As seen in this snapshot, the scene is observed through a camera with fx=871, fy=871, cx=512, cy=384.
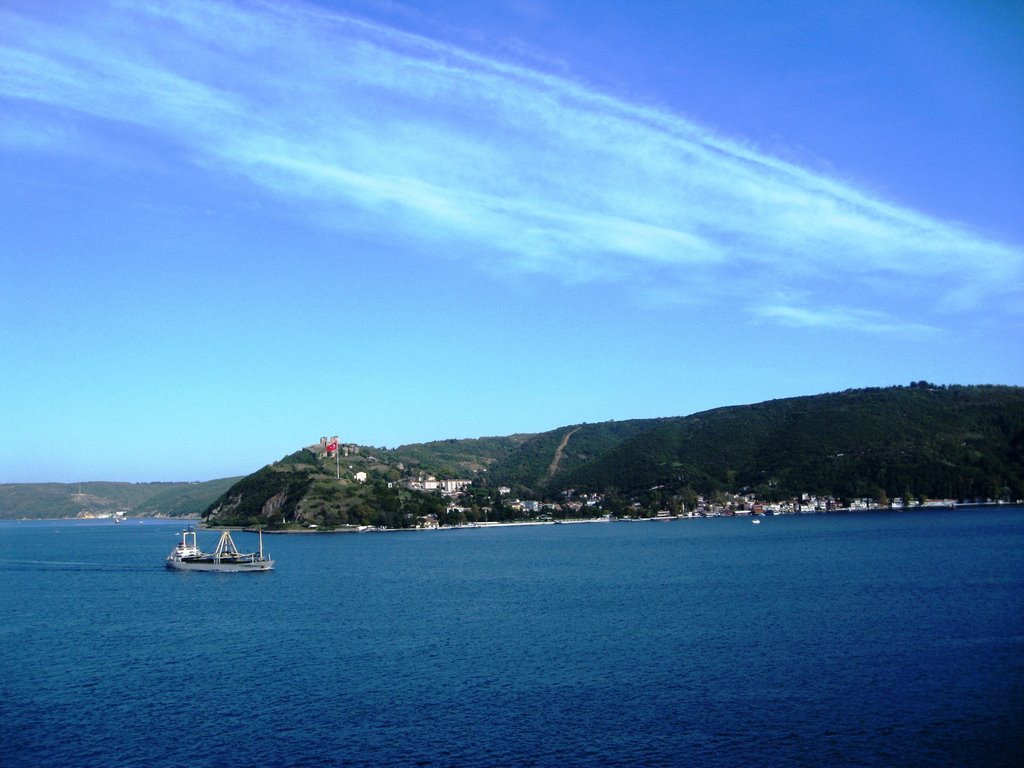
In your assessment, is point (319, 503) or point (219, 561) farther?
point (319, 503)

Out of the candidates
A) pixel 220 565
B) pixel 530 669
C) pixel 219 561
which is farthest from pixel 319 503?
pixel 530 669

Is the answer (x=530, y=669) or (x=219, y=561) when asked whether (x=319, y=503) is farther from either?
(x=530, y=669)

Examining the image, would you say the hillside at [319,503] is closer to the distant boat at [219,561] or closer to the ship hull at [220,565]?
the distant boat at [219,561]

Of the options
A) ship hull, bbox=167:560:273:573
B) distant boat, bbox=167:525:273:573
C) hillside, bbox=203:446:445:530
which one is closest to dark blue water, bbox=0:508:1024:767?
ship hull, bbox=167:560:273:573

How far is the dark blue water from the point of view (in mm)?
25172

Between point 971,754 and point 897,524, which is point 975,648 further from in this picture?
point 897,524

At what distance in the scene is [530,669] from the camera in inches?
1364

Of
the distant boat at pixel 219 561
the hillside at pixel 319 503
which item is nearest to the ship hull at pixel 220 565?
the distant boat at pixel 219 561

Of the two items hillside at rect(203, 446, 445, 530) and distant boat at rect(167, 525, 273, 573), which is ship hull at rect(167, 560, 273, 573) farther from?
hillside at rect(203, 446, 445, 530)

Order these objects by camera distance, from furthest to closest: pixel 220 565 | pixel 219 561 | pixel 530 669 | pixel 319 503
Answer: pixel 319 503 < pixel 219 561 < pixel 220 565 < pixel 530 669

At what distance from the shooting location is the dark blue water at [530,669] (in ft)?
82.6

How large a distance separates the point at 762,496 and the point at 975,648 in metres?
169

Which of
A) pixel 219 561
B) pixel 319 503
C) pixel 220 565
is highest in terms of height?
pixel 319 503

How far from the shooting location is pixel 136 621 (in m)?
50.2
